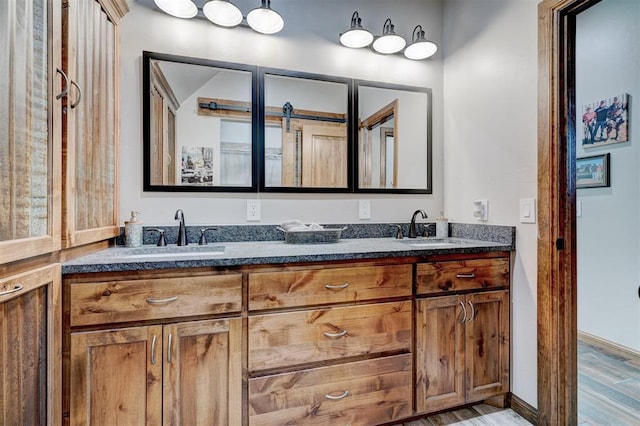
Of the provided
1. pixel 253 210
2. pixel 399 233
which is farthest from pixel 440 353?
pixel 253 210

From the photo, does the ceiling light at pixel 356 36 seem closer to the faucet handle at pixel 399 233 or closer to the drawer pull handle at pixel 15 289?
the faucet handle at pixel 399 233

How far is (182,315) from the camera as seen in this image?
1.24 meters

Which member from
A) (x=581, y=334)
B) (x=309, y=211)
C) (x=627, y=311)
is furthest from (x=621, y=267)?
(x=309, y=211)

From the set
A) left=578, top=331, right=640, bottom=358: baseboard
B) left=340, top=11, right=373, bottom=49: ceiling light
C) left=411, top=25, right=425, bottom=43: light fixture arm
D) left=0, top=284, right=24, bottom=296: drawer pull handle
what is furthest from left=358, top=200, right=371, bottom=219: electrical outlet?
left=578, top=331, right=640, bottom=358: baseboard

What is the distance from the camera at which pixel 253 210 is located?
6.27ft

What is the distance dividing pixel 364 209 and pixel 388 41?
109cm

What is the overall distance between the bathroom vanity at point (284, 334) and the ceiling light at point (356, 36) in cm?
136

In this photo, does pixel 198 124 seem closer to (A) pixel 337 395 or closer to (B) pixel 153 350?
(B) pixel 153 350

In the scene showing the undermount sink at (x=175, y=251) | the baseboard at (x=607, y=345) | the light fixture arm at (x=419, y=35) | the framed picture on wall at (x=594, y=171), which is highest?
the light fixture arm at (x=419, y=35)

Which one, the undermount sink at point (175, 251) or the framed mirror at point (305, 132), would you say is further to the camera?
the framed mirror at point (305, 132)

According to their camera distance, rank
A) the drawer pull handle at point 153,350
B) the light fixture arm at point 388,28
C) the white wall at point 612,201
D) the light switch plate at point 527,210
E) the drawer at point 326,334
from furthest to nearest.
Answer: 1. the white wall at point 612,201
2. the light fixture arm at point 388,28
3. the light switch plate at point 527,210
4. the drawer at point 326,334
5. the drawer pull handle at point 153,350

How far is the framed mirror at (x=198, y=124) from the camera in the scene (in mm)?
1768

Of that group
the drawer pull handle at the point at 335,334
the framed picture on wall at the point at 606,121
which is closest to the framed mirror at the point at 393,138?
the drawer pull handle at the point at 335,334

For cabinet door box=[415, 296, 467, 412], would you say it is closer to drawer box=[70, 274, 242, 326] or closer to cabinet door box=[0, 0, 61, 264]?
drawer box=[70, 274, 242, 326]
